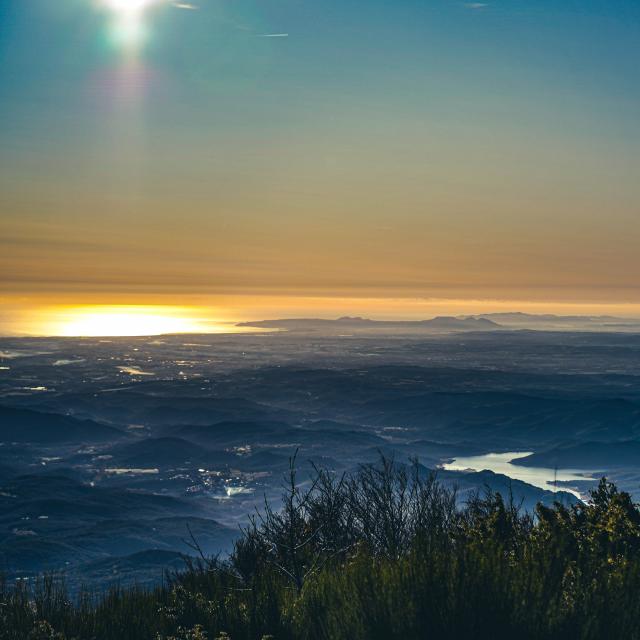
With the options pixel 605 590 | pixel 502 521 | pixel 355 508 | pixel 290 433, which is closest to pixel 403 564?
pixel 605 590

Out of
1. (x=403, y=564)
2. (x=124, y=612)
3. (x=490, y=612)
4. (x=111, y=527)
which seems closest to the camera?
(x=490, y=612)

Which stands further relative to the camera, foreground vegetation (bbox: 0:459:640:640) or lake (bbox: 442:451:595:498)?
lake (bbox: 442:451:595:498)

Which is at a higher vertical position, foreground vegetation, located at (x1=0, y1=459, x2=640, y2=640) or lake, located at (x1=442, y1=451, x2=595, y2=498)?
foreground vegetation, located at (x1=0, y1=459, x2=640, y2=640)

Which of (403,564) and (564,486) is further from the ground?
(403,564)

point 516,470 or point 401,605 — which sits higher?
point 401,605

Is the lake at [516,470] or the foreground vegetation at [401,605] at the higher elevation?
the foreground vegetation at [401,605]

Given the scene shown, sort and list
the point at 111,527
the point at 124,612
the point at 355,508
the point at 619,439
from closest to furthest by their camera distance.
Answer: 1. the point at 124,612
2. the point at 355,508
3. the point at 111,527
4. the point at 619,439

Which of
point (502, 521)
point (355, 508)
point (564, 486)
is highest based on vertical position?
point (502, 521)

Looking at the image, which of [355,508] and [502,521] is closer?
[502,521]

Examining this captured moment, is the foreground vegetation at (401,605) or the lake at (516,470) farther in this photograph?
the lake at (516,470)

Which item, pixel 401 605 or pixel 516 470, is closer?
pixel 401 605

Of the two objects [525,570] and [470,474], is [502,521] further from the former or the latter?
[470,474]
